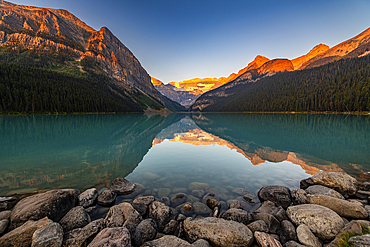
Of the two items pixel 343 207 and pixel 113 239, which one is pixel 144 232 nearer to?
pixel 113 239

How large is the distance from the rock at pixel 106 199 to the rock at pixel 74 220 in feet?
4.70

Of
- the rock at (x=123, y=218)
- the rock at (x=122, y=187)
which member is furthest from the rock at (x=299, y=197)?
the rock at (x=122, y=187)

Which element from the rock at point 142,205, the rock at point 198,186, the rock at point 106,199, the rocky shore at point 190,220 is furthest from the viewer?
the rock at point 198,186

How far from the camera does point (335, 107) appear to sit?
401 feet

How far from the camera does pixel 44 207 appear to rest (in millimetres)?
6961

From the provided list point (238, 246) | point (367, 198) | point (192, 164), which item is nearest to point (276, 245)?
point (238, 246)

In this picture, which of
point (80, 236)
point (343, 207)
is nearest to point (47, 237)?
point (80, 236)

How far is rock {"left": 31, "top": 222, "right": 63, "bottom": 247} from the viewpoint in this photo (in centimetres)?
501

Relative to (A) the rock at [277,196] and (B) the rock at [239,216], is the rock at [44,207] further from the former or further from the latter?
(A) the rock at [277,196]

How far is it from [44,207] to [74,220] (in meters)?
1.51

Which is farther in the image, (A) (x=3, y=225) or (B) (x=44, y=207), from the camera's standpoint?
(B) (x=44, y=207)

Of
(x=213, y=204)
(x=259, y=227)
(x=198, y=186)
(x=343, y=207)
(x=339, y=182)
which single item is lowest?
(x=198, y=186)

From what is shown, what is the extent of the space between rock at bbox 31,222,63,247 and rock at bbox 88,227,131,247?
50.5 inches

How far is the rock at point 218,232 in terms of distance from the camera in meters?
5.84
